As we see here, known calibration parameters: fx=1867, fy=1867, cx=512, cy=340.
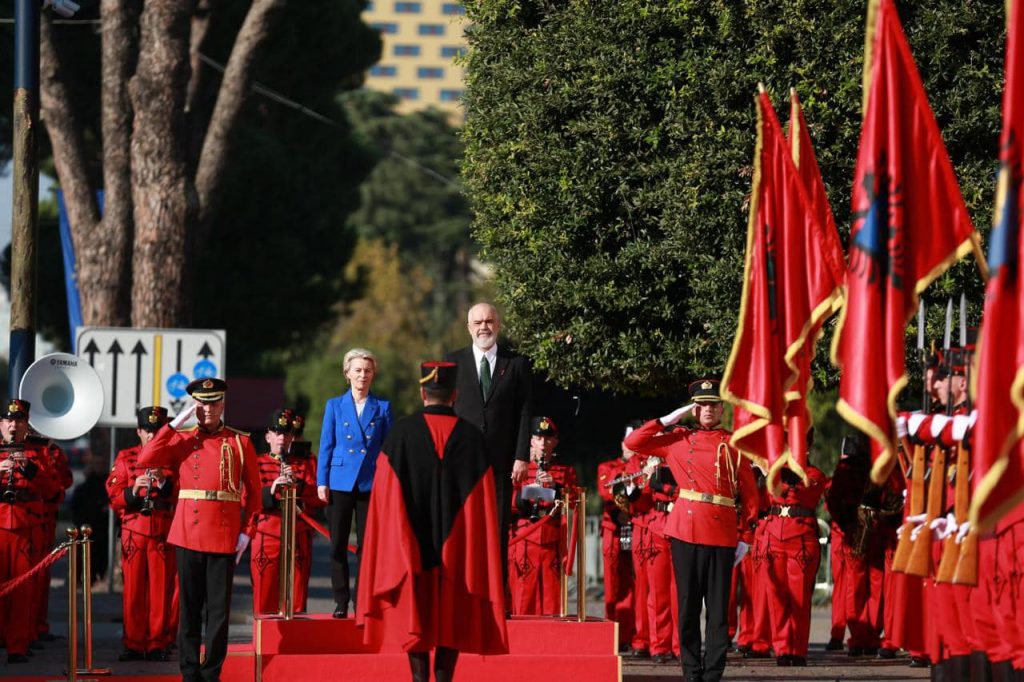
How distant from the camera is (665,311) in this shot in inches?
538

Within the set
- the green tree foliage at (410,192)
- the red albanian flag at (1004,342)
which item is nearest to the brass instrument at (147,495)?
the red albanian flag at (1004,342)

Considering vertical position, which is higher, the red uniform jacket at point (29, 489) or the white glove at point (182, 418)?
the white glove at point (182, 418)

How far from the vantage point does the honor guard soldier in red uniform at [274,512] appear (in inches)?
579

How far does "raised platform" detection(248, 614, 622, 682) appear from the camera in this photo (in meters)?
11.6

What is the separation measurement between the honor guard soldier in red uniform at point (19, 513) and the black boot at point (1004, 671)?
25.8ft

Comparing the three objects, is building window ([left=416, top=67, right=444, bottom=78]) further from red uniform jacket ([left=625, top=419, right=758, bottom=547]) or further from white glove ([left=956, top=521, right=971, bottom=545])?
white glove ([left=956, top=521, right=971, bottom=545])

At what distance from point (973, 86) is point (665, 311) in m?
2.70

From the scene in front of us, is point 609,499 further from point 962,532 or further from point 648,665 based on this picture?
point 962,532

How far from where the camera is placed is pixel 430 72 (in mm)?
137125

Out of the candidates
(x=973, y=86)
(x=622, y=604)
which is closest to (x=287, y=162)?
(x=622, y=604)

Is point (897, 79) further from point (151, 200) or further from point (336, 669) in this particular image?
point (151, 200)

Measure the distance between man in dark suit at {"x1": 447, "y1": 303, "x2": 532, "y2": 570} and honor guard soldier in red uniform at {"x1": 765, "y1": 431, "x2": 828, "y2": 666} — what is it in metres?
3.12

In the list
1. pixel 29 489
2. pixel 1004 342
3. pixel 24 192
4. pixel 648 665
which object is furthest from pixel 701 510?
pixel 24 192

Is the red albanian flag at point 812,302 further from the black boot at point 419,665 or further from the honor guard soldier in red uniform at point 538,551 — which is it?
the honor guard soldier in red uniform at point 538,551
